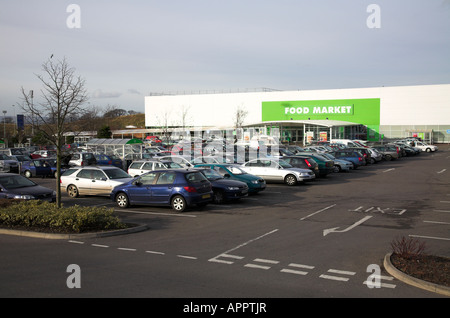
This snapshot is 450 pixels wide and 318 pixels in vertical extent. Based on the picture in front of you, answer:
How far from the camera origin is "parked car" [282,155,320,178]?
23661 millimetres

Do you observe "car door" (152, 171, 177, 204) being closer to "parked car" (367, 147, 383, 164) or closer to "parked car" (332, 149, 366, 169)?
"parked car" (332, 149, 366, 169)

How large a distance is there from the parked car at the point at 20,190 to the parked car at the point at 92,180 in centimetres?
239

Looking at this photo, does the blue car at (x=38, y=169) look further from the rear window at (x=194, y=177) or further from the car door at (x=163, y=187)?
the rear window at (x=194, y=177)

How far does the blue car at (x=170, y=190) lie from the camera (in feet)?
47.6

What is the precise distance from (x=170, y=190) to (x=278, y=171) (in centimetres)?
909

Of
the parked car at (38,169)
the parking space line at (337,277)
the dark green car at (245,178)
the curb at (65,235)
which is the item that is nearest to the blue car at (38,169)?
the parked car at (38,169)

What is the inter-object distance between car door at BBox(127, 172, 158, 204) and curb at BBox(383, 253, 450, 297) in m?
9.30

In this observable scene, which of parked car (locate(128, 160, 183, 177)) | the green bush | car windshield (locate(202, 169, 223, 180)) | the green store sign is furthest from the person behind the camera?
the green store sign
